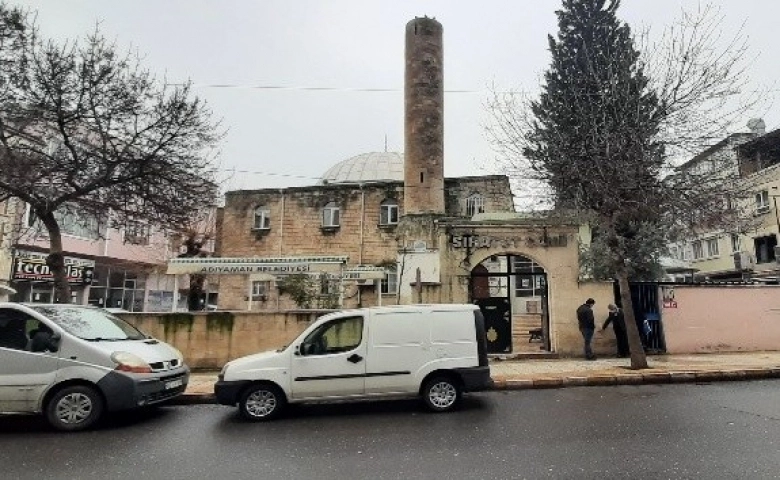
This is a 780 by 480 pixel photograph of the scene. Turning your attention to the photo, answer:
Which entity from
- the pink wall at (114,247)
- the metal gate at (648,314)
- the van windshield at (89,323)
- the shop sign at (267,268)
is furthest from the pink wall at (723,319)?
the pink wall at (114,247)

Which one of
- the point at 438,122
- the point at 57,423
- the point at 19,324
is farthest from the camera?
the point at 438,122

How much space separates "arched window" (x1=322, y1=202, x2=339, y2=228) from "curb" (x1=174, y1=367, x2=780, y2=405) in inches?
885

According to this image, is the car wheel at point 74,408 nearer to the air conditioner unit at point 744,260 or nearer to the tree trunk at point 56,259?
the tree trunk at point 56,259

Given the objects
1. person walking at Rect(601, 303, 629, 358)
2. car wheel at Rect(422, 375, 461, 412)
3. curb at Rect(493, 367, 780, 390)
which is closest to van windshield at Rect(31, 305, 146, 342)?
car wheel at Rect(422, 375, 461, 412)

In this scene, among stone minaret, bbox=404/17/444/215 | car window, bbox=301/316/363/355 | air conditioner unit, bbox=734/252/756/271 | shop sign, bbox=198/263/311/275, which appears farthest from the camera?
air conditioner unit, bbox=734/252/756/271

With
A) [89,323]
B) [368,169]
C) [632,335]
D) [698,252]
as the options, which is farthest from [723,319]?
[698,252]

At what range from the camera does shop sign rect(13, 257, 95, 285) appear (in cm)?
2288

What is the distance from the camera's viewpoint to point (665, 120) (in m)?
13.9

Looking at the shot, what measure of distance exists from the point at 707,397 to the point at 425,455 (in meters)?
6.05

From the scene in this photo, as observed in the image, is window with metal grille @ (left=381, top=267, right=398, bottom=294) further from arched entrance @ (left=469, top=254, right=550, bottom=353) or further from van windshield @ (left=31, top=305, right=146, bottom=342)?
van windshield @ (left=31, top=305, right=146, bottom=342)

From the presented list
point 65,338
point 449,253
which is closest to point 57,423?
point 65,338

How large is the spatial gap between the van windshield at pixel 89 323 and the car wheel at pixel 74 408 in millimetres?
866

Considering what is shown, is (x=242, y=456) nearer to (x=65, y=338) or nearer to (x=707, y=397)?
(x=65, y=338)

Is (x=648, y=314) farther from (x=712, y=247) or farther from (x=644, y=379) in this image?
(x=712, y=247)
